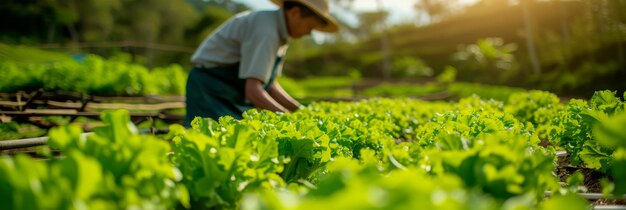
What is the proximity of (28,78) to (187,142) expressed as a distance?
252 inches

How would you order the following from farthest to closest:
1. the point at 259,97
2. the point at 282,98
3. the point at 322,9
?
1. the point at 282,98
2. the point at 322,9
3. the point at 259,97

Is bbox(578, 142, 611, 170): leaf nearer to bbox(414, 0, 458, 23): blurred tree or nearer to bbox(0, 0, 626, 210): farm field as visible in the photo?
bbox(0, 0, 626, 210): farm field

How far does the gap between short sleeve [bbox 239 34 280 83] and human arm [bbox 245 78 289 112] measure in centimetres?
6

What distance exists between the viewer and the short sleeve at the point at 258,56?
431 cm

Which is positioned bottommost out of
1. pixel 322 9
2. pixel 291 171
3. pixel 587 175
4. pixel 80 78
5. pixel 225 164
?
pixel 80 78

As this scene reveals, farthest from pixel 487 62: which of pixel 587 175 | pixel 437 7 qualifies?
pixel 437 7

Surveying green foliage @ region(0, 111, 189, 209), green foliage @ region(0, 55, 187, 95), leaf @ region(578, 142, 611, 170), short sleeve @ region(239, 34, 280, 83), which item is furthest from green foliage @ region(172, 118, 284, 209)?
green foliage @ region(0, 55, 187, 95)

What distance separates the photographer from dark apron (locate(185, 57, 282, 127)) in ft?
15.7

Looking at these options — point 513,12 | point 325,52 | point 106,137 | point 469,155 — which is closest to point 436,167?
point 469,155

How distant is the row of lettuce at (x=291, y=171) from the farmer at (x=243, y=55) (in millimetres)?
1731

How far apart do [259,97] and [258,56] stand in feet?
1.17

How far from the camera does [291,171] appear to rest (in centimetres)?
251

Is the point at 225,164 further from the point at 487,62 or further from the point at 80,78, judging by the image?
the point at 487,62

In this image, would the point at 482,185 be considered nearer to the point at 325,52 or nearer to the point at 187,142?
the point at 187,142
